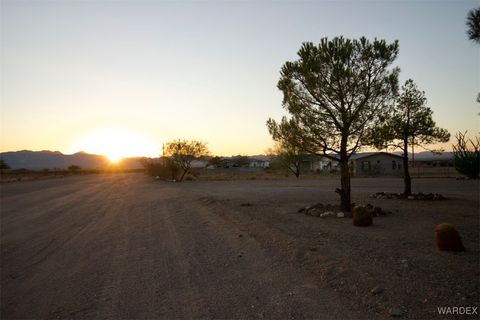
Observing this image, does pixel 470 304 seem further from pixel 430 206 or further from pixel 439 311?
pixel 430 206

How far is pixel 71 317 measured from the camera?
623cm

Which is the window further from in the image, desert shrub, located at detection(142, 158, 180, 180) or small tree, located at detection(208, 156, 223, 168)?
small tree, located at detection(208, 156, 223, 168)

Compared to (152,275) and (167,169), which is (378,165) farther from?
(152,275)

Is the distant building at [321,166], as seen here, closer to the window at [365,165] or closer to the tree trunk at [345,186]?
the window at [365,165]

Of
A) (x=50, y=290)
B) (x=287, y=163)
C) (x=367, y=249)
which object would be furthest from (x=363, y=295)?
(x=287, y=163)

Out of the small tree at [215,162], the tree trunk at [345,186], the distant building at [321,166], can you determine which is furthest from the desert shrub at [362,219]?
the small tree at [215,162]

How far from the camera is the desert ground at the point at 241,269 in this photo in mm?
5895

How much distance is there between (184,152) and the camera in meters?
56.8

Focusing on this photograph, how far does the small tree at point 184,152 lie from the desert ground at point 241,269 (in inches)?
1647

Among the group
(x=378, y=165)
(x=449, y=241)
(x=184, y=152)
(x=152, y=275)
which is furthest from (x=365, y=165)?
(x=152, y=275)

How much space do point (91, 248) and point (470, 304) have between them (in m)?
9.02

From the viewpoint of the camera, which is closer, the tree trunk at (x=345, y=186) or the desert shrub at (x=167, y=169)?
the tree trunk at (x=345, y=186)

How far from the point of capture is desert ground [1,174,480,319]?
5.89 meters

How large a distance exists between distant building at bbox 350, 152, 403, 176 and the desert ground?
46983 mm
